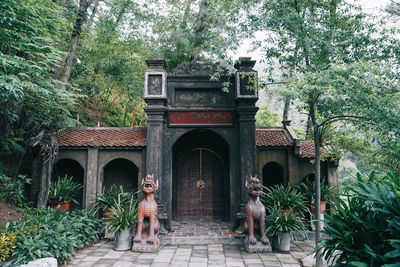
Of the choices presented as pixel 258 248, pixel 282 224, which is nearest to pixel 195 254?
pixel 258 248

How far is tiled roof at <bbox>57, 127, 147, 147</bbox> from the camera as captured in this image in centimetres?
828

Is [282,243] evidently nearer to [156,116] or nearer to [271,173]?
[271,173]

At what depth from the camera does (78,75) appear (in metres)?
11.4

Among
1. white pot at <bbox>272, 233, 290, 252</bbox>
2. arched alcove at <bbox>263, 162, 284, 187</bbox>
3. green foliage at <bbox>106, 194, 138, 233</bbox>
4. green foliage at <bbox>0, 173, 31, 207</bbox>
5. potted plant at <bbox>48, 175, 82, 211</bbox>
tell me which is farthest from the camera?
arched alcove at <bbox>263, 162, 284, 187</bbox>

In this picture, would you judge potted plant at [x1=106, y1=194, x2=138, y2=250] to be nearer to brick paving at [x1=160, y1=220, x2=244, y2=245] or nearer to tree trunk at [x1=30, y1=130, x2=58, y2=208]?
brick paving at [x1=160, y1=220, x2=244, y2=245]

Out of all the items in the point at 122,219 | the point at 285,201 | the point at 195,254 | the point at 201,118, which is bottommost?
the point at 195,254

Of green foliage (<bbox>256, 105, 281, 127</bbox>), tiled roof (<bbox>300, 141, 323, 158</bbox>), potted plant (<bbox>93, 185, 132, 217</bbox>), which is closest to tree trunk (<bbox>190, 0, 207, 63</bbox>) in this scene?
tiled roof (<bbox>300, 141, 323, 158</bbox>)

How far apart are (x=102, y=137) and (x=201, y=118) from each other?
342 cm

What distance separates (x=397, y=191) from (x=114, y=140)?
751 cm

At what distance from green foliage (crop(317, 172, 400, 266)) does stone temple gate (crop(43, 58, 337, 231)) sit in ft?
12.4

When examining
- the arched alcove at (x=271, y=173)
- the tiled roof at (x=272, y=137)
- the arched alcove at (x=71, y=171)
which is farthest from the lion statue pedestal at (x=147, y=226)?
the arched alcove at (x=271, y=173)

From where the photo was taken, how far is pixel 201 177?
9.27 meters

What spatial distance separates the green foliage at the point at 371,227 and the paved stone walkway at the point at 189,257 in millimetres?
2213

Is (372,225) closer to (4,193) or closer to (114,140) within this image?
(114,140)
